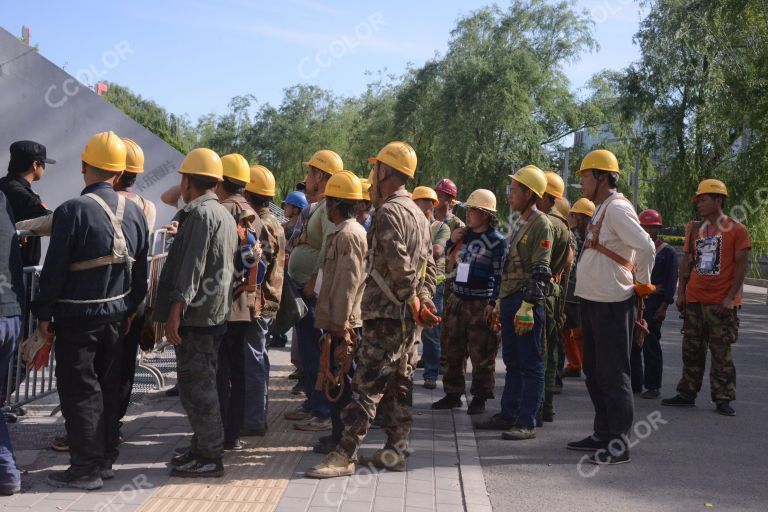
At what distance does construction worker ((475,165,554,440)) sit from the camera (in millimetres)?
6582

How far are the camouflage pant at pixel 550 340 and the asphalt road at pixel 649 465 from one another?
25 centimetres

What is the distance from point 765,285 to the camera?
29.2 metres

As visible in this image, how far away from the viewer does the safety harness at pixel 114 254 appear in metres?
4.80

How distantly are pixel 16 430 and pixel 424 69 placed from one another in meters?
37.5

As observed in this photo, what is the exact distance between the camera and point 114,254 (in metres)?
4.89

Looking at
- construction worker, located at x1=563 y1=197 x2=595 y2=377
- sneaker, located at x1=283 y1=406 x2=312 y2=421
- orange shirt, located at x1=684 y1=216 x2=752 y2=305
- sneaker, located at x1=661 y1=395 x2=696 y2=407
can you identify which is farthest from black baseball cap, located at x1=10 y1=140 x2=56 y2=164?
sneaker, located at x1=661 y1=395 x2=696 y2=407

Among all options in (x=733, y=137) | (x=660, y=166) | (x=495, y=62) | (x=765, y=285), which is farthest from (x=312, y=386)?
(x=495, y=62)

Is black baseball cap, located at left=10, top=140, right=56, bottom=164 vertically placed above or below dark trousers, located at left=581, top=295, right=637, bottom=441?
above

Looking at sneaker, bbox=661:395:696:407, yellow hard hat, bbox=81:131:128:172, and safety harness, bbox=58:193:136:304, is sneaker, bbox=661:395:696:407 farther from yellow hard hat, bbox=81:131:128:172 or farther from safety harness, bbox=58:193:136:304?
yellow hard hat, bbox=81:131:128:172

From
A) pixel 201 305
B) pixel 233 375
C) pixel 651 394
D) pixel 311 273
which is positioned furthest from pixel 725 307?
pixel 201 305

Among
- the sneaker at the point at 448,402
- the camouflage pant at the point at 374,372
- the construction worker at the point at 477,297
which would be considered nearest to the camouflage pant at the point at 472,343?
the construction worker at the point at 477,297

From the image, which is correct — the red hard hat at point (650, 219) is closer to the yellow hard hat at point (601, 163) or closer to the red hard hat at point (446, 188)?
the red hard hat at point (446, 188)

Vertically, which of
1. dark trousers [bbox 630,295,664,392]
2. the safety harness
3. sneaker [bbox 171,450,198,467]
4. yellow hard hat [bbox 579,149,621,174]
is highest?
yellow hard hat [bbox 579,149,621,174]

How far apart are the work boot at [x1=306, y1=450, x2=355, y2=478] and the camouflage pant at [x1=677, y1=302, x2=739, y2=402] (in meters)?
4.28
